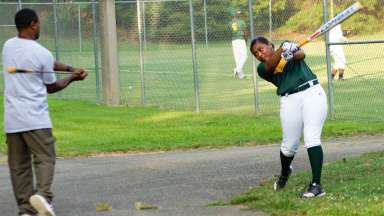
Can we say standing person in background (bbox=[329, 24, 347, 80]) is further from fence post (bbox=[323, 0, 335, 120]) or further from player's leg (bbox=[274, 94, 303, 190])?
player's leg (bbox=[274, 94, 303, 190])

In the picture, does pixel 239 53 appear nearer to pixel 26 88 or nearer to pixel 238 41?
pixel 238 41

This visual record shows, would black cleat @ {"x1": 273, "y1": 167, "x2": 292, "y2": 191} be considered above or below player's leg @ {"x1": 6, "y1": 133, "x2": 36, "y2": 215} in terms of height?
below

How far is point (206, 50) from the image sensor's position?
67.7 ft

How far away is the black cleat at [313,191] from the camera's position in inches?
354

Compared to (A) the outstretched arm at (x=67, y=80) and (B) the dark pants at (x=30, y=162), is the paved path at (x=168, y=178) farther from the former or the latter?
(A) the outstretched arm at (x=67, y=80)

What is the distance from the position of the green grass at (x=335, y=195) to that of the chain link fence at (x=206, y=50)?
20.7 feet

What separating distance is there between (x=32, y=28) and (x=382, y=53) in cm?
1034

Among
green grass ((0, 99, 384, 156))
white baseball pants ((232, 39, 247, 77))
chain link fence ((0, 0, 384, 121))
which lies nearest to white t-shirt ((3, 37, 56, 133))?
green grass ((0, 99, 384, 156))

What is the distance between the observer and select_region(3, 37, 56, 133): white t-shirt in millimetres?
8211

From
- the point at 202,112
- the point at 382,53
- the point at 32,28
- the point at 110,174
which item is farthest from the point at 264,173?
the point at 202,112

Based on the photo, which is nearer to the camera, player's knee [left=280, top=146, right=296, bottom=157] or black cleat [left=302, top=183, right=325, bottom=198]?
black cleat [left=302, top=183, right=325, bottom=198]

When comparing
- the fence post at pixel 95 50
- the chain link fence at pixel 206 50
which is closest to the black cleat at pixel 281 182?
the chain link fence at pixel 206 50

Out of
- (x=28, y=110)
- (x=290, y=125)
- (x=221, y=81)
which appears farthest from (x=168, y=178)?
(x=221, y=81)

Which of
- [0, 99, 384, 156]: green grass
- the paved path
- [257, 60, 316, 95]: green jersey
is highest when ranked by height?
[257, 60, 316, 95]: green jersey
